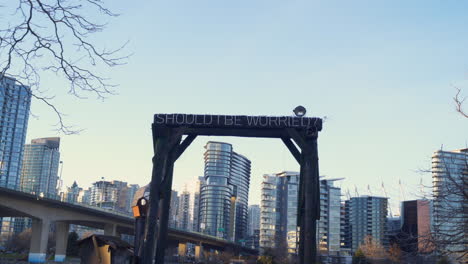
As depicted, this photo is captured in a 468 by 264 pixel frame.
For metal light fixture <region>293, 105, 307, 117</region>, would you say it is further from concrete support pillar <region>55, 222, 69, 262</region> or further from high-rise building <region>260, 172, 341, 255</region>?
high-rise building <region>260, 172, 341, 255</region>

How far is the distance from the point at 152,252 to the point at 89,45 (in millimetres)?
11851

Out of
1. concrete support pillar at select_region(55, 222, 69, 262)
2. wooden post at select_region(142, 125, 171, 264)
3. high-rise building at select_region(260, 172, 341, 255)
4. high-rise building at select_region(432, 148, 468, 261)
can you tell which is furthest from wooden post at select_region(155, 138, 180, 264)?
high-rise building at select_region(260, 172, 341, 255)

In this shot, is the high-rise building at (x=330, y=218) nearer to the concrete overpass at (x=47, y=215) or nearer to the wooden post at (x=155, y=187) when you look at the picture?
the concrete overpass at (x=47, y=215)

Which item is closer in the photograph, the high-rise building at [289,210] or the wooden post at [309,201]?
the wooden post at [309,201]

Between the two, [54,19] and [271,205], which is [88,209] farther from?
[271,205]

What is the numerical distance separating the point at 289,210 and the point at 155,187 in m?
147

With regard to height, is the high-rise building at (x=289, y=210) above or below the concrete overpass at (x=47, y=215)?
above

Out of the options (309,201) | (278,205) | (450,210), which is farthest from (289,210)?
(450,210)

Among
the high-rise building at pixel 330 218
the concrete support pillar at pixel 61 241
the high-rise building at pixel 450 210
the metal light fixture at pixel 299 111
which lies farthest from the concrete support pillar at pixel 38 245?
the high-rise building at pixel 330 218

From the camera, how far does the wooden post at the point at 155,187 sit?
20.1 m

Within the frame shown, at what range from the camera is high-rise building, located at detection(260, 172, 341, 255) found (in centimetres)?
16550

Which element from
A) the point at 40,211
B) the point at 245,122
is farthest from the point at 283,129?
the point at 40,211

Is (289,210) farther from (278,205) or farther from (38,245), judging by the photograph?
(38,245)

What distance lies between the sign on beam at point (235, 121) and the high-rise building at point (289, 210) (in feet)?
477
